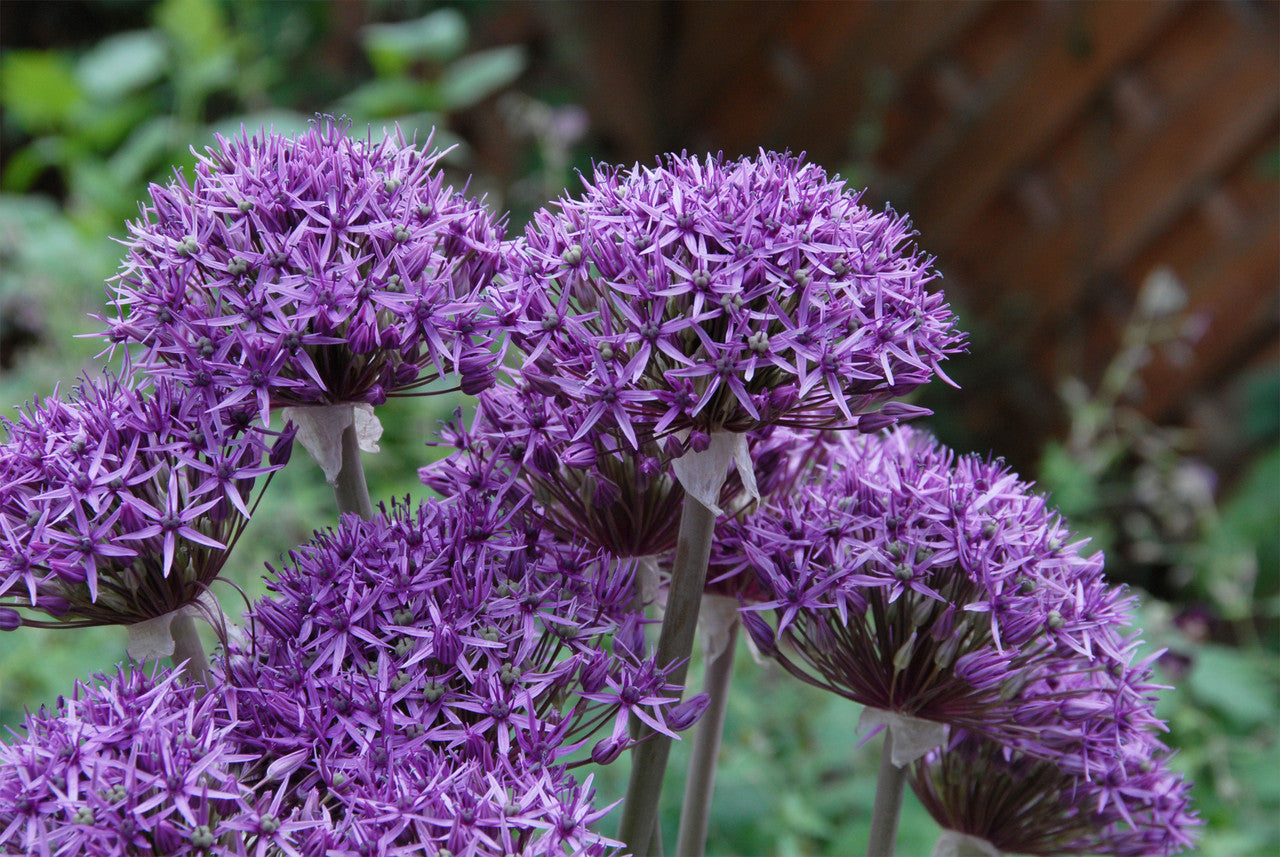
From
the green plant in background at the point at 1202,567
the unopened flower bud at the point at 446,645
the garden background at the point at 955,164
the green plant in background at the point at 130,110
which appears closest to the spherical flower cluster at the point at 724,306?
the unopened flower bud at the point at 446,645

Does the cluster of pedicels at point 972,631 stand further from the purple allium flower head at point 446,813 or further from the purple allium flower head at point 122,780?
the purple allium flower head at point 122,780

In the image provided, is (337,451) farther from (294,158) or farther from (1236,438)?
(1236,438)

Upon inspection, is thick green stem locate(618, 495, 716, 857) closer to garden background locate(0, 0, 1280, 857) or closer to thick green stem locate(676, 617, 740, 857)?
thick green stem locate(676, 617, 740, 857)

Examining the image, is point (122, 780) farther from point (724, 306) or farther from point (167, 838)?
point (724, 306)

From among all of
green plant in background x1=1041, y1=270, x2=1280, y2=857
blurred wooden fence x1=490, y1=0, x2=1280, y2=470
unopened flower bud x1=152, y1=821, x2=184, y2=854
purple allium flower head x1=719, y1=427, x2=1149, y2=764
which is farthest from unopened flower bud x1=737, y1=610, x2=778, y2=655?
blurred wooden fence x1=490, y1=0, x2=1280, y2=470

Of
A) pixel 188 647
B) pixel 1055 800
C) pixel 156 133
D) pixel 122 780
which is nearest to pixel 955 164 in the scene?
pixel 156 133

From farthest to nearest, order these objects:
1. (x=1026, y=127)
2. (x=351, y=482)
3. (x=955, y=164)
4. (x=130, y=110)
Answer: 1. (x=955, y=164)
2. (x=1026, y=127)
3. (x=130, y=110)
4. (x=351, y=482)

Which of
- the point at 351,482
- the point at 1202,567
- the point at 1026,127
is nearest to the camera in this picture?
the point at 351,482
